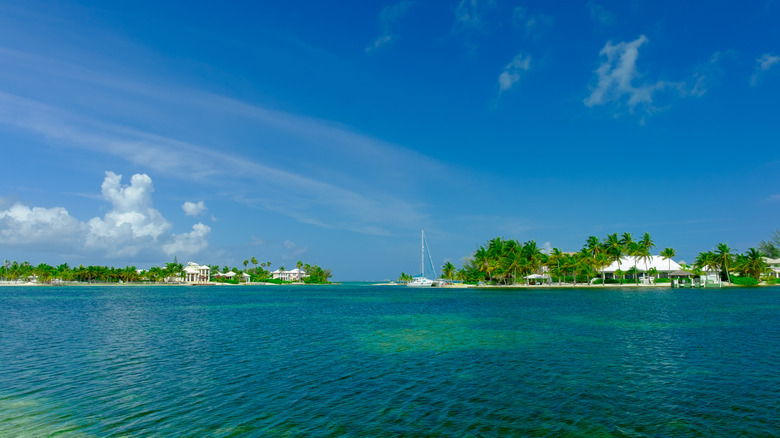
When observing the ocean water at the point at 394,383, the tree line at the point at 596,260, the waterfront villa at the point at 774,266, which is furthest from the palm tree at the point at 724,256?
the ocean water at the point at 394,383

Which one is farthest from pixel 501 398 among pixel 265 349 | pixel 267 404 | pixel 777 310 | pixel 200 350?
pixel 777 310

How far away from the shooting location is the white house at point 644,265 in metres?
149

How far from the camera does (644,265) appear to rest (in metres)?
151

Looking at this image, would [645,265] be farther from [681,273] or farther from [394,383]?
[394,383]

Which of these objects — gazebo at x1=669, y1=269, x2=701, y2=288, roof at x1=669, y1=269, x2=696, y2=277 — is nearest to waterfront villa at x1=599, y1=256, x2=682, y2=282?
roof at x1=669, y1=269, x2=696, y2=277

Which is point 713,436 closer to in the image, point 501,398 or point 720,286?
point 501,398

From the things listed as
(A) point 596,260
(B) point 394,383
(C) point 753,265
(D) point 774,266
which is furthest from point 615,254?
(B) point 394,383

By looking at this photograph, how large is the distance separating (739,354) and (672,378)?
32.2ft

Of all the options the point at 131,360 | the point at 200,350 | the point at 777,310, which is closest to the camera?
the point at 131,360

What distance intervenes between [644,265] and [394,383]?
521 ft

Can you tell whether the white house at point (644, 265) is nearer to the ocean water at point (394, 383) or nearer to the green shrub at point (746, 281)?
the green shrub at point (746, 281)

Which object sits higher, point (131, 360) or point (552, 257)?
point (552, 257)

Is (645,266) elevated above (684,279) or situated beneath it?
elevated above

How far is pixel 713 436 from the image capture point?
1385 cm
